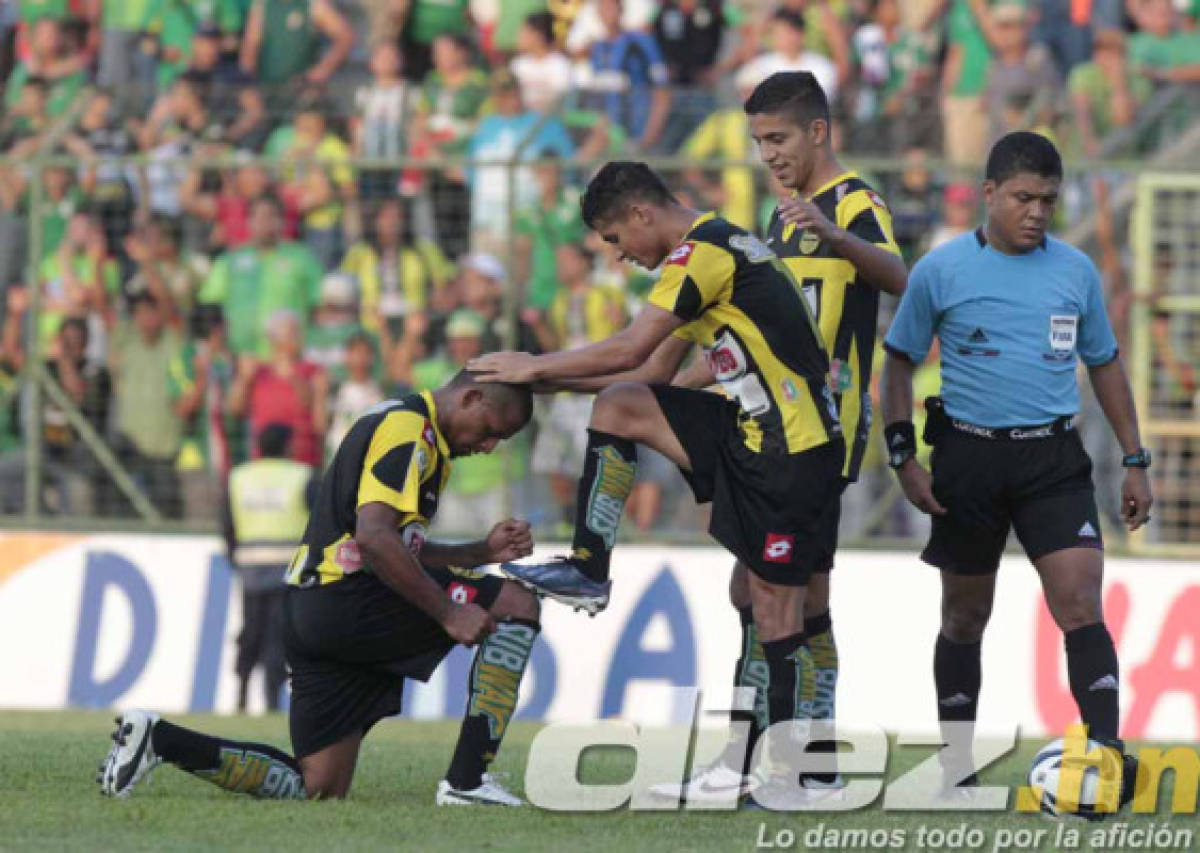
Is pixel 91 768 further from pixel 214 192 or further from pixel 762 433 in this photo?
pixel 214 192

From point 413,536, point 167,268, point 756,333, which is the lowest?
point 413,536

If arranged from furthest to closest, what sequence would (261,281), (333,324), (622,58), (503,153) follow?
(622,58), (503,153), (261,281), (333,324)

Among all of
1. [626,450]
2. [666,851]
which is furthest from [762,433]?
[666,851]

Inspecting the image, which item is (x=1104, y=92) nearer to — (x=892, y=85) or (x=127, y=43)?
(x=892, y=85)

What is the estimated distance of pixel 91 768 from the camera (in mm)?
9406

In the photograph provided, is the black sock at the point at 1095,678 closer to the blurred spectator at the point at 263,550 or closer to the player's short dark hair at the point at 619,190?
the player's short dark hair at the point at 619,190

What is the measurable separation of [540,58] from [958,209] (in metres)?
4.00

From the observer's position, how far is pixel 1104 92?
49.9 ft

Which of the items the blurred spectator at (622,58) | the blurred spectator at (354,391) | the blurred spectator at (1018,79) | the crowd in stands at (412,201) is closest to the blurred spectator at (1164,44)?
the crowd in stands at (412,201)

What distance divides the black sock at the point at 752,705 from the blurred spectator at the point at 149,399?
24.8ft

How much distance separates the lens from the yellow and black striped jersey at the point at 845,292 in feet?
27.7

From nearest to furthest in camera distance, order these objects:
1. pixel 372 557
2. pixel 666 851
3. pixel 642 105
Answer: pixel 666 851, pixel 372 557, pixel 642 105

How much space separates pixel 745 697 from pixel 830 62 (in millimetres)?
8784

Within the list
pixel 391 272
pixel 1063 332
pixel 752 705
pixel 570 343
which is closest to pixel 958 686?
pixel 752 705
